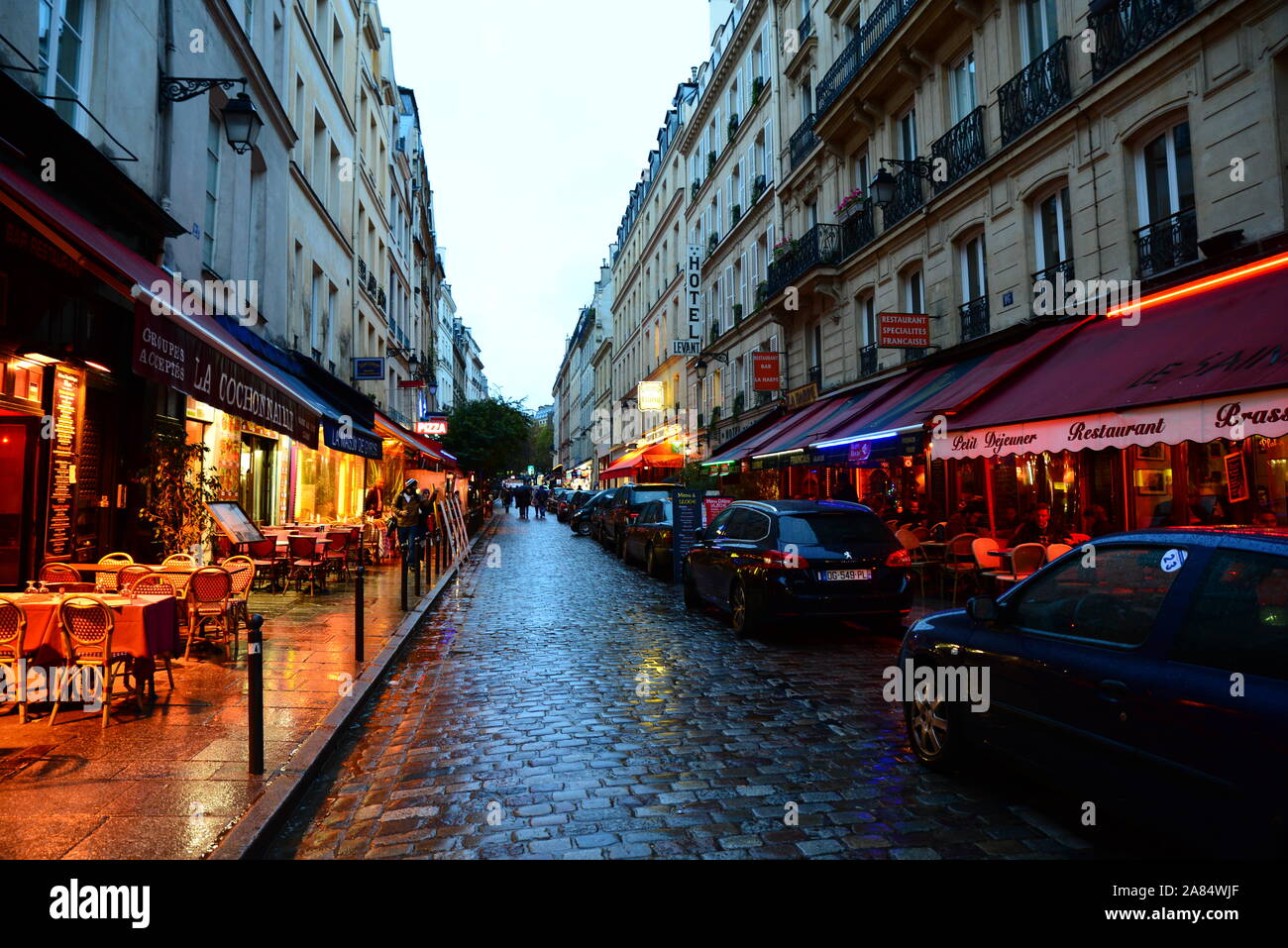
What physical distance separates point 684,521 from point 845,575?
21.2 feet

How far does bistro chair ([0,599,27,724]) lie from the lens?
17.5ft

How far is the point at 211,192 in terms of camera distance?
12.9 metres

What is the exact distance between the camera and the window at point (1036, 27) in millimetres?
12664

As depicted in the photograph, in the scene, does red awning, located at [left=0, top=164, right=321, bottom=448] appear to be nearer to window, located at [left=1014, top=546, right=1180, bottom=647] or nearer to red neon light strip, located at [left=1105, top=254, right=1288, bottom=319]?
window, located at [left=1014, top=546, right=1180, bottom=647]

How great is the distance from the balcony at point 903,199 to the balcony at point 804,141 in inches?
174

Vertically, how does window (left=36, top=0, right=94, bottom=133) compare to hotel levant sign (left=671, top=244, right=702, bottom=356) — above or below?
below

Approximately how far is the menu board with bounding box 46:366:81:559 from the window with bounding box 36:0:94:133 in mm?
2770

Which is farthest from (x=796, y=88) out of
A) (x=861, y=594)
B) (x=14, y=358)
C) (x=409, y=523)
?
(x=14, y=358)

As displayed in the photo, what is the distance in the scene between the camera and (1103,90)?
1099cm

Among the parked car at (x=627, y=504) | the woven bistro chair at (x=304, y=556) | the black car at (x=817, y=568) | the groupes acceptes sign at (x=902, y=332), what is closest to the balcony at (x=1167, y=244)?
the groupes acceptes sign at (x=902, y=332)

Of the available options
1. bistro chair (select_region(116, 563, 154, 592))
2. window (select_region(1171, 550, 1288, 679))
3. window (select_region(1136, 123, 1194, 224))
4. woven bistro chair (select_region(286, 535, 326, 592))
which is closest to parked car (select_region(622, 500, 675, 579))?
woven bistro chair (select_region(286, 535, 326, 592))

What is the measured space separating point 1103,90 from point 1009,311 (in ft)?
11.5

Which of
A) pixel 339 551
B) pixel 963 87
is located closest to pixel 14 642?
pixel 339 551
